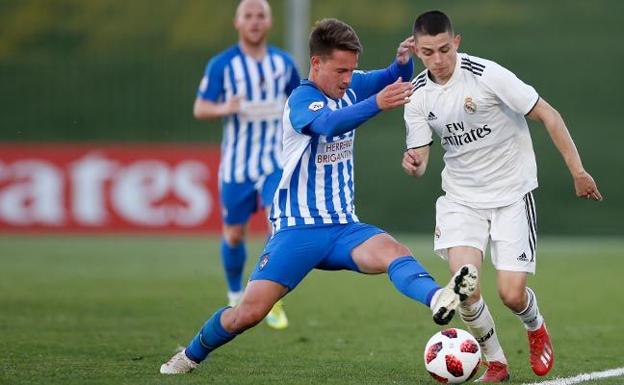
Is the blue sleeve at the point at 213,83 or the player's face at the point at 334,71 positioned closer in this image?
the player's face at the point at 334,71

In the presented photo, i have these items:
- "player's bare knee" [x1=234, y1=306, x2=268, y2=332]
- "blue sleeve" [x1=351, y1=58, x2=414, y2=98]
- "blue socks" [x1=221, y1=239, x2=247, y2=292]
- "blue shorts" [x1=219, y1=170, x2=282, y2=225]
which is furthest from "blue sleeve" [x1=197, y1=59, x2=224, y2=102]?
"player's bare knee" [x1=234, y1=306, x2=268, y2=332]

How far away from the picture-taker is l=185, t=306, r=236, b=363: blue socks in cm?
649

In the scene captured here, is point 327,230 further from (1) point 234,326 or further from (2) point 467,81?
(2) point 467,81

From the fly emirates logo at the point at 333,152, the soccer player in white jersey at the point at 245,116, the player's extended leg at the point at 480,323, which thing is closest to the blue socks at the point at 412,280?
the player's extended leg at the point at 480,323

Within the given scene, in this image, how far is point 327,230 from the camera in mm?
6406

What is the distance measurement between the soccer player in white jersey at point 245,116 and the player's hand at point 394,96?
13.0 ft

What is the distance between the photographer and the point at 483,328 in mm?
6590

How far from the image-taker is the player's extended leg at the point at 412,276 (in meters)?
5.57

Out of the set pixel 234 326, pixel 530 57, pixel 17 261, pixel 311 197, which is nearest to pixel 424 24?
pixel 311 197

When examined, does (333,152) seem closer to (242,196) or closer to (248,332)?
(248,332)

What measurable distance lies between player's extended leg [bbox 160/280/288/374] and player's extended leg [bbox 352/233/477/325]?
0.52 m

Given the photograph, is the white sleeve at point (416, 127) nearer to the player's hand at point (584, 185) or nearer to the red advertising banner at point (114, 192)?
the player's hand at point (584, 185)

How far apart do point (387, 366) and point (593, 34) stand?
12521mm

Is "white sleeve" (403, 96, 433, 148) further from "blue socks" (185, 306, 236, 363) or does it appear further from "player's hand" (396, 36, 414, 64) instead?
"blue socks" (185, 306, 236, 363)
